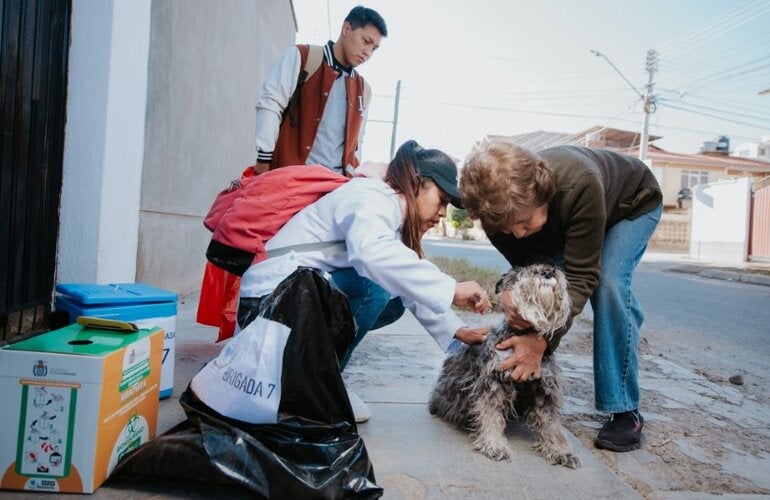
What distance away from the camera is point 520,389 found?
251 centimetres

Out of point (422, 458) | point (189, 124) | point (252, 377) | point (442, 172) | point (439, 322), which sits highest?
point (189, 124)

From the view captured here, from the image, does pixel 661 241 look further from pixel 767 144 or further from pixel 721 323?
pixel 767 144

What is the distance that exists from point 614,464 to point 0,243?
3027 millimetres

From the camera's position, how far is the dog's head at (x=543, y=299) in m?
2.29

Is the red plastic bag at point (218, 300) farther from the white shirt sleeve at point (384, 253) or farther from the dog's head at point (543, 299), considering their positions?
the dog's head at point (543, 299)

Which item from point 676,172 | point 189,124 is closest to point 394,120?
point 676,172

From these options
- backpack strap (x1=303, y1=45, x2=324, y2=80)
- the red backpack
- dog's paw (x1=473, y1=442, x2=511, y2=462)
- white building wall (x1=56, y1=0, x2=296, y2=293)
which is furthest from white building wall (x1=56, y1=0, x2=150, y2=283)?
dog's paw (x1=473, y1=442, x2=511, y2=462)

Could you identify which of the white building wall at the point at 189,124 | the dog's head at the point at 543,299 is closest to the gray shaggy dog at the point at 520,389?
the dog's head at the point at 543,299

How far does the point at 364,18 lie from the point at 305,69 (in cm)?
51

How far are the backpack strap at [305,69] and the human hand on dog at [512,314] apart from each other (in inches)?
77.2

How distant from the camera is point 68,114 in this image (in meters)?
2.93

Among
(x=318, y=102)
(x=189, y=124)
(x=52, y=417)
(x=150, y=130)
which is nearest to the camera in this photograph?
(x=52, y=417)

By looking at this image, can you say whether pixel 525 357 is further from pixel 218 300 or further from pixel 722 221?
pixel 722 221

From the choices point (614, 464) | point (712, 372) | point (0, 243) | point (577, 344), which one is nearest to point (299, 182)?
point (0, 243)
